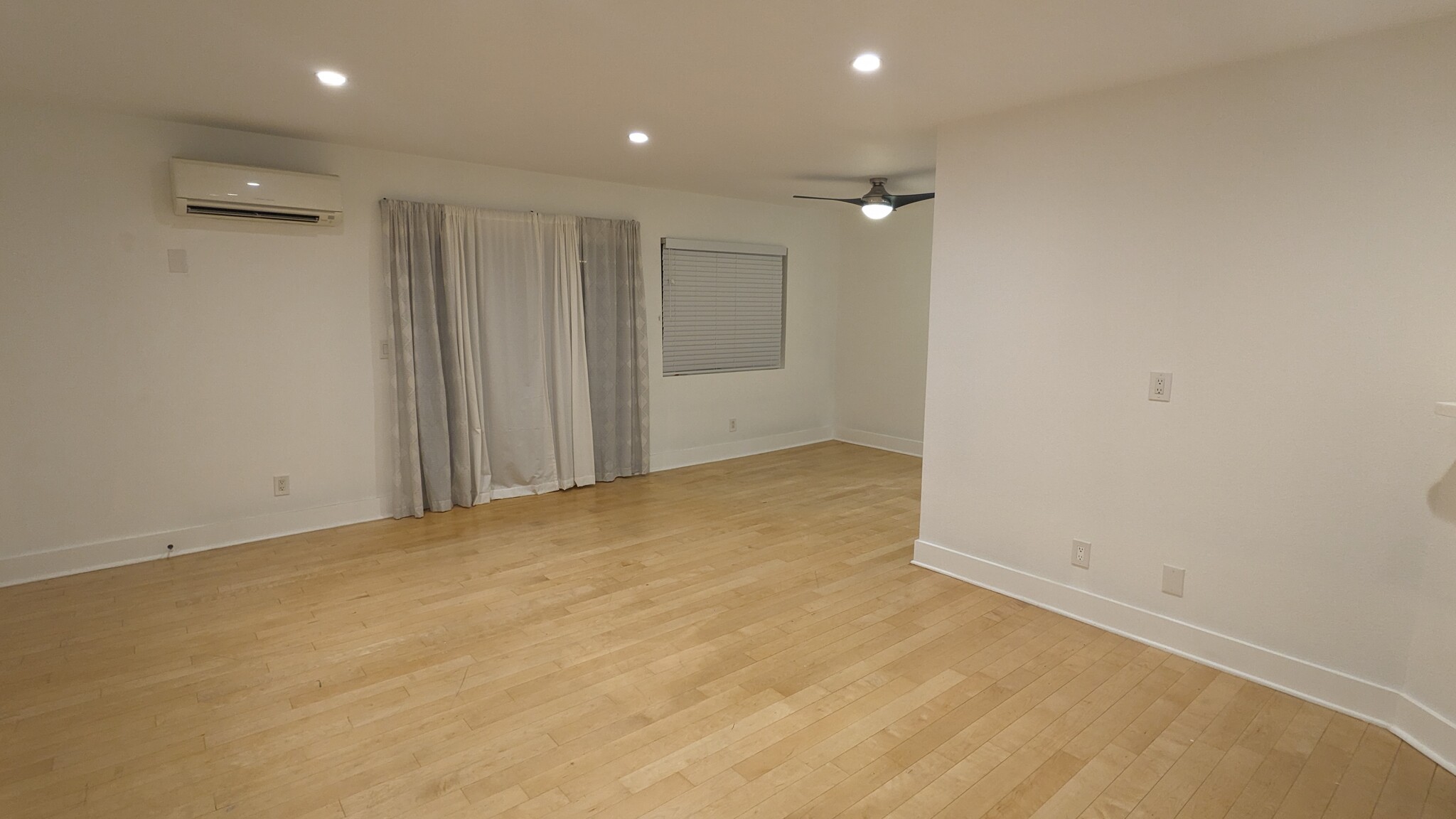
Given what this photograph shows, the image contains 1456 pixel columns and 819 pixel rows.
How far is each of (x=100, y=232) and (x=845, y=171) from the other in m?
4.38

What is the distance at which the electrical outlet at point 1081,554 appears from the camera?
3.23 metres

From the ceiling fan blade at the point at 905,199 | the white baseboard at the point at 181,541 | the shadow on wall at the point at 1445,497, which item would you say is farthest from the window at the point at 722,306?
the shadow on wall at the point at 1445,497

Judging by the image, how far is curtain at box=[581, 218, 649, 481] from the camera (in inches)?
214

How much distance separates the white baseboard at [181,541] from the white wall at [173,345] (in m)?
0.01

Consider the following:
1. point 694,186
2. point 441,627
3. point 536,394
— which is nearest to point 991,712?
point 441,627

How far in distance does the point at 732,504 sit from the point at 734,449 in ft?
5.33

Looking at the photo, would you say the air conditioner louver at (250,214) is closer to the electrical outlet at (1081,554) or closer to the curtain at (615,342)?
the curtain at (615,342)

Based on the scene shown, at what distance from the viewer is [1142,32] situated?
2.36 meters

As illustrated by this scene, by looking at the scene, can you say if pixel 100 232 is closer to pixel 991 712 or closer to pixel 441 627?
pixel 441 627

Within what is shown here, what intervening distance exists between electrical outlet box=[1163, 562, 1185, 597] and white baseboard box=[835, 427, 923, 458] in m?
3.70

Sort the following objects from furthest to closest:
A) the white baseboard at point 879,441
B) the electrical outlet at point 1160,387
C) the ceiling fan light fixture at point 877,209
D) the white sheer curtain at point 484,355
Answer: the white baseboard at point 879,441, the ceiling fan light fixture at point 877,209, the white sheer curtain at point 484,355, the electrical outlet at point 1160,387

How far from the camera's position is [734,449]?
22.0ft

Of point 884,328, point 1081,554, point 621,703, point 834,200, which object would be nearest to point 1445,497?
point 1081,554

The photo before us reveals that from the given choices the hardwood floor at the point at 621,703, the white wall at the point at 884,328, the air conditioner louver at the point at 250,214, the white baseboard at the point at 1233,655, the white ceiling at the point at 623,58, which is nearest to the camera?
the hardwood floor at the point at 621,703
